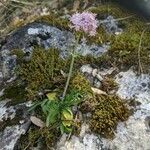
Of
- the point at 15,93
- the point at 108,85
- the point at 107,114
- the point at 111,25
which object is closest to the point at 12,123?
the point at 15,93

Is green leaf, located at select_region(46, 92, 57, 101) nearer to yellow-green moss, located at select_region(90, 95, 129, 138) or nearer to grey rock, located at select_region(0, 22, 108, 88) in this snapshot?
yellow-green moss, located at select_region(90, 95, 129, 138)

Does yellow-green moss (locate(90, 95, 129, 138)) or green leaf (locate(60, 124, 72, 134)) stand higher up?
yellow-green moss (locate(90, 95, 129, 138))

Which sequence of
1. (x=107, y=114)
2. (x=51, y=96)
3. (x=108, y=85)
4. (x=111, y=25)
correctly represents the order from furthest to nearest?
(x=111, y=25), (x=108, y=85), (x=51, y=96), (x=107, y=114)

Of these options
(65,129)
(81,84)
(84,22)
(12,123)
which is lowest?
(12,123)

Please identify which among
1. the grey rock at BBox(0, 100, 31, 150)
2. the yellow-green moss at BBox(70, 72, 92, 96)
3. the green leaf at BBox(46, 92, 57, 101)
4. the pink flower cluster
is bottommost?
the grey rock at BBox(0, 100, 31, 150)

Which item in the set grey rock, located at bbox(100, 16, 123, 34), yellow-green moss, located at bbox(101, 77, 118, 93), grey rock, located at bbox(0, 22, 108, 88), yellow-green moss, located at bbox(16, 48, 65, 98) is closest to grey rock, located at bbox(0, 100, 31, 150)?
yellow-green moss, located at bbox(16, 48, 65, 98)

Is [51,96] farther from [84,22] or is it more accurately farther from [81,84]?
[84,22]

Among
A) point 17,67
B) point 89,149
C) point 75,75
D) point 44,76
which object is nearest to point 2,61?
point 17,67
